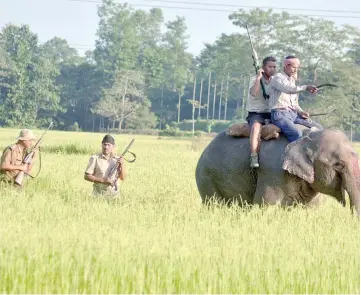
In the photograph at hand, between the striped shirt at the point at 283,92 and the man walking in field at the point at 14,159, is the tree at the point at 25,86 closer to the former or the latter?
the man walking in field at the point at 14,159

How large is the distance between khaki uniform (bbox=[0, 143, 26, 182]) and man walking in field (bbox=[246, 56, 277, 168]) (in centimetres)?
290

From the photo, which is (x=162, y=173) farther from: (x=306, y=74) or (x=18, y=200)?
(x=306, y=74)

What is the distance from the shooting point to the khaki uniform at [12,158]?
487 inches

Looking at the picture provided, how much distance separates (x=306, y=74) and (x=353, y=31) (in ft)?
25.8

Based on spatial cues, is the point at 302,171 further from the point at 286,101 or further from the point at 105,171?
the point at 105,171

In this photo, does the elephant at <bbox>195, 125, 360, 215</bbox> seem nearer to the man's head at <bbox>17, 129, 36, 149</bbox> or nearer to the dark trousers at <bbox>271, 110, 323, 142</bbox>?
the dark trousers at <bbox>271, 110, 323, 142</bbox>

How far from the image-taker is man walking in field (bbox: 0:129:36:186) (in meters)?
12.3

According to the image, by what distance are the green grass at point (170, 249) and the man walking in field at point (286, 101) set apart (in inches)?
37.2

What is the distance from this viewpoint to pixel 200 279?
6410 millimetres

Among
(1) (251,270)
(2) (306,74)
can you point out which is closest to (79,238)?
(1) (251,270)

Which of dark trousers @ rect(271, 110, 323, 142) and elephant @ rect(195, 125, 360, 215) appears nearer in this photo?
elephant @ rect(195, 125, 360, 215)

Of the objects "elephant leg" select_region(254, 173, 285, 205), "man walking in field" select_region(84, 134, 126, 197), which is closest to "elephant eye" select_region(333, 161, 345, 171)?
"elephant leg" select_region(254, 173, 285, 205)

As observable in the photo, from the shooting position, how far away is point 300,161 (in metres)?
10.9

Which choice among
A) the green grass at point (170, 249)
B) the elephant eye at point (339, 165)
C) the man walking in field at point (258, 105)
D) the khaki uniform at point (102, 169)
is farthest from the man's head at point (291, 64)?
the khaki uniform at point (102, 169)
